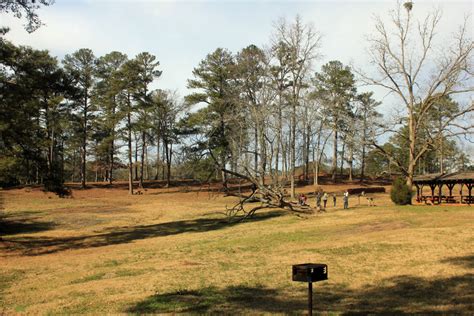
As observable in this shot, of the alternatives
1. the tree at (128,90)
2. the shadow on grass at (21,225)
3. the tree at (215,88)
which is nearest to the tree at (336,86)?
the tree at (215,88)

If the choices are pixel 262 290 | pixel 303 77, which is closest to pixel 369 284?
pixel 262 290

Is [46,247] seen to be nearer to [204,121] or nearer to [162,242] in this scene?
[162,242]

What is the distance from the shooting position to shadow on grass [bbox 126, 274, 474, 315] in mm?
10047

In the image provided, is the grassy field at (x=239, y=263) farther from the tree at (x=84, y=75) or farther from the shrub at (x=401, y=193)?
the tree at (x=84, y=75)

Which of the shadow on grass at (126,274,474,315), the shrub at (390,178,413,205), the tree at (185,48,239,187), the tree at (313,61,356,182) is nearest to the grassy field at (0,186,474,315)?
the shadow on grass at (126,274,474,315)

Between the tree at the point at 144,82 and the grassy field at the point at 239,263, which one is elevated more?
the tree at the point at 144,82

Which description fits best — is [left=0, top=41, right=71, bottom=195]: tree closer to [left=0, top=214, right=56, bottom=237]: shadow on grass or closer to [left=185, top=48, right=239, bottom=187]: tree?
[left=0, top=214, right=56, bottom=237]: shadow on grass

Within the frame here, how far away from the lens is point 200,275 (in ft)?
49.1

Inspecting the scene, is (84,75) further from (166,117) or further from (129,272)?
(129,272)

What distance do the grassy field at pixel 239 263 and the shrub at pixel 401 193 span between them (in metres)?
3.30

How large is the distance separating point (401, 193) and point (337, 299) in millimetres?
25799

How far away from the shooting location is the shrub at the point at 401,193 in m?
34.7

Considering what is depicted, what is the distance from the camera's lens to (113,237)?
27172 millimetres

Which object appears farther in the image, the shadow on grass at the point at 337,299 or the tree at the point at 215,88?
the tree at the point at 215,88
